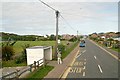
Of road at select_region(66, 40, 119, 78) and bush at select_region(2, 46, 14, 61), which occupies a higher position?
bush at select_region(2, 46, 14, 61)

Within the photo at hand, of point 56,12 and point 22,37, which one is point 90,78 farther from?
point 22,37

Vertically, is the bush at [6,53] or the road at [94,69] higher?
the bush at [6,53]

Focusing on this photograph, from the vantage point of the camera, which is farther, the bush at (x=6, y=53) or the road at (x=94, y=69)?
the bush at (x=6, y=53)

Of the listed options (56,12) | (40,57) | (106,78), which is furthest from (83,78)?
(56,12)

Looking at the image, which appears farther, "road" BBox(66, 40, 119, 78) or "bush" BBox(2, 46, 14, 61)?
"bush" BBox(2, 46, 14, 61)

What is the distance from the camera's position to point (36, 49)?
85.3ft

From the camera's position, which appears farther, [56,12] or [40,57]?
[56,12]

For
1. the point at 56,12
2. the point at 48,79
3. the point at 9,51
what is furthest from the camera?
the point at 9,51

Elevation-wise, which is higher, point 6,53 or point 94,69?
point 6,53

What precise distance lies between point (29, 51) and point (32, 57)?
27.4 inches

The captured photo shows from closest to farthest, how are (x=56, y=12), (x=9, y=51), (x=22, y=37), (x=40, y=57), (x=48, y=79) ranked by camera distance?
(x=48, y=79) → (x=40, y=57) → (x=56, y=12) → (x=9, y=51) → (x=22, y=37)

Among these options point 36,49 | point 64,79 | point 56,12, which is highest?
point 56,12

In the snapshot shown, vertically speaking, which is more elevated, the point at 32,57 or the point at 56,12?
the point at 56,12

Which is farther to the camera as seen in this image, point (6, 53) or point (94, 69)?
point (6, 53)
